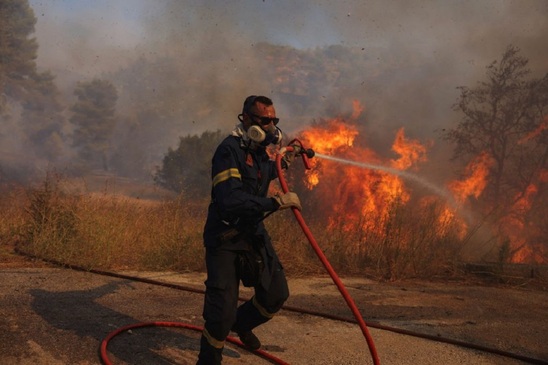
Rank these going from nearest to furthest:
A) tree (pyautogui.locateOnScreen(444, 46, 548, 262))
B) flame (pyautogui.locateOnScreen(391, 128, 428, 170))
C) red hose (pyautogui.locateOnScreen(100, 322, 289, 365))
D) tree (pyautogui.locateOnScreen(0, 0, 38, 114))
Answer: red hose (pyautogui.locateOnScreen(100, 322, 289, 365)) < tree (pyautogui.locateOnScreen(444, 46, 548, 262)) < flame (pyautogui.locateOnScreen(391, 128, 428, 170)) < tree (pyautogui.locateOnScreen(0, 0, 38, 114))

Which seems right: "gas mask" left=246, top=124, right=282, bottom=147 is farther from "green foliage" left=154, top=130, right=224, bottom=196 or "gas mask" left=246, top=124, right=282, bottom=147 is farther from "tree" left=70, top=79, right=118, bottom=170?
"tree" left=70, top=79, right=118, bottom=170

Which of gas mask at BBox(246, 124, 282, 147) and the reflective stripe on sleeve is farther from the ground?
gas mask at BBox(246, 124, 282, 147)

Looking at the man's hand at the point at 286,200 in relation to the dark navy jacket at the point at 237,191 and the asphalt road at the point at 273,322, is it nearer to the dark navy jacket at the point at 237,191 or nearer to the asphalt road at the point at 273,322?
the dark navy jacket at the point at 237,191

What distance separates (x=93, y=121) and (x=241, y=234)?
169ft

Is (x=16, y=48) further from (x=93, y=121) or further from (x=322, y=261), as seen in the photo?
(x=322, y=261)

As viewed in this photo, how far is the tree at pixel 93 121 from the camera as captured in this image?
5000 centimetres

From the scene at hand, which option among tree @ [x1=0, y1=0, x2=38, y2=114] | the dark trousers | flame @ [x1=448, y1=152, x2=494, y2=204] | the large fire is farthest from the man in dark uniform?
tree @ [x1=0, y1=0, x2=38, y2=114]

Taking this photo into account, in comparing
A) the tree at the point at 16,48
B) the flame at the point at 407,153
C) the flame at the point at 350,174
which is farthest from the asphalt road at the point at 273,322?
the tree at the point at 16,48

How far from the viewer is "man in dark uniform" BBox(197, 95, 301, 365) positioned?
3.28 metres

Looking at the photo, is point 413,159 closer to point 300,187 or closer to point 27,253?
point 300,187

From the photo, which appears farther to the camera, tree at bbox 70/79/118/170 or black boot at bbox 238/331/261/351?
tree at bbox 70/79/118/170

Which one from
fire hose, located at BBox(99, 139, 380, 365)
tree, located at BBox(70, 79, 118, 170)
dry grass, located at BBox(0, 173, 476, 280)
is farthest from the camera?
tree, located at BBox(70, 79, 118, 170)

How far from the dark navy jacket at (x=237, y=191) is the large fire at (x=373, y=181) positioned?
31.0 ft

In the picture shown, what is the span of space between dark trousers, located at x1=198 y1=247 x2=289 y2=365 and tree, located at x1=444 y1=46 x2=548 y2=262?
38.6ft
